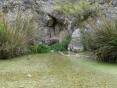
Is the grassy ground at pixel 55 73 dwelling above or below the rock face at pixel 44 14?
below

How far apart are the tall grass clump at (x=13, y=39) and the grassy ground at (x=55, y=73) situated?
0.88 ft

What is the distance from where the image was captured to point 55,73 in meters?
7.39

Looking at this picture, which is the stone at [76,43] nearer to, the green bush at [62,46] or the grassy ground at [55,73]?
the green bush at [62,46]

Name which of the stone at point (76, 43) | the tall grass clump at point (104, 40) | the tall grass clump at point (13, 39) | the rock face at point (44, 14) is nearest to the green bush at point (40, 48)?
the tall grass clump at point (13, 39)

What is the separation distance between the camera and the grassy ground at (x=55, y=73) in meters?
6.43

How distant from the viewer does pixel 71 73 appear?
7.38 metres

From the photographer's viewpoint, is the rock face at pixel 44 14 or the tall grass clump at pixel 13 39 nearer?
the tall grass clump at pixel 13 39

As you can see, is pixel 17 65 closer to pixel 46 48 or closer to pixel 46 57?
pixel 46 57

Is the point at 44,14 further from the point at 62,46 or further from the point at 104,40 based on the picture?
the point at 104,40

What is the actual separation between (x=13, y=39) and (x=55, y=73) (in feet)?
7.35

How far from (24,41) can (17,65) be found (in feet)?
4.38

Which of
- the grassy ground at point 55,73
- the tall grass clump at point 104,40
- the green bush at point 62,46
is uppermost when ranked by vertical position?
the tall grass clump at point 104,40

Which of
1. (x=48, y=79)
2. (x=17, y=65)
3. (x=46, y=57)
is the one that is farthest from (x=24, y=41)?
A: (x=48, y=79)

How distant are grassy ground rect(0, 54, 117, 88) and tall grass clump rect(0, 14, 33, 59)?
0.27 m
